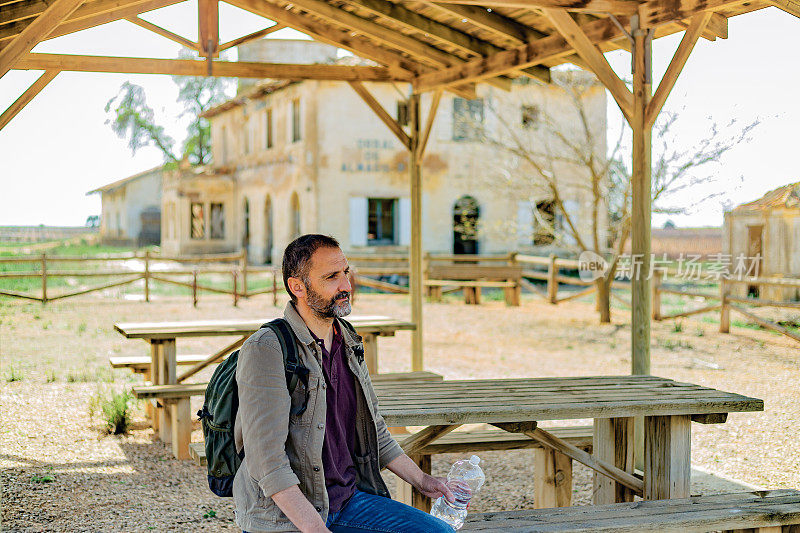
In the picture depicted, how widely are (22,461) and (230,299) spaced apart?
12.9 meters

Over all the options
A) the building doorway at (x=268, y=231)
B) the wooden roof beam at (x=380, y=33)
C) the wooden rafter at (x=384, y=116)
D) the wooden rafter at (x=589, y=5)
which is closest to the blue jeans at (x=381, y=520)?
the wooden rafter at (x=589, y=5)

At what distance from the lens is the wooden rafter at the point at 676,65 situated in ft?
18.5

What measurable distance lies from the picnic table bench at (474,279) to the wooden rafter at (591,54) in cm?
1235

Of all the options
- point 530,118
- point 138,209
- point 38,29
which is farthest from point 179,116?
point 38,29

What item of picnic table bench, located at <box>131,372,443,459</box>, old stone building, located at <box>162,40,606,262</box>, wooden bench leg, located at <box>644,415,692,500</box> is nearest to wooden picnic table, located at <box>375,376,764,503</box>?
wooden bench leg, located at <box>644,415,692,500</box>

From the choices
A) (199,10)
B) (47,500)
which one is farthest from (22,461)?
(199,10)

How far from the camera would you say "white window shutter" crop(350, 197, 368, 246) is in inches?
947

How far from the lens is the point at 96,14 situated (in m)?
5.93

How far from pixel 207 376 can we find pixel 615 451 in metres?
6.30

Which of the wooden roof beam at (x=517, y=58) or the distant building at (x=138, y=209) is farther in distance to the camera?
the distant building at (x=138, y=209)

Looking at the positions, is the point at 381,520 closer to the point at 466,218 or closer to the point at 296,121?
the point at 466,218

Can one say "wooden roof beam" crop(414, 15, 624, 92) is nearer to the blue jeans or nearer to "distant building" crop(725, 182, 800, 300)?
the blue jeans

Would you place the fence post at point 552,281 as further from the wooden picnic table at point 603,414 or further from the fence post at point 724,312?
the wooden picnic table at point 603,414

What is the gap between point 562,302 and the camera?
62.2 feet
